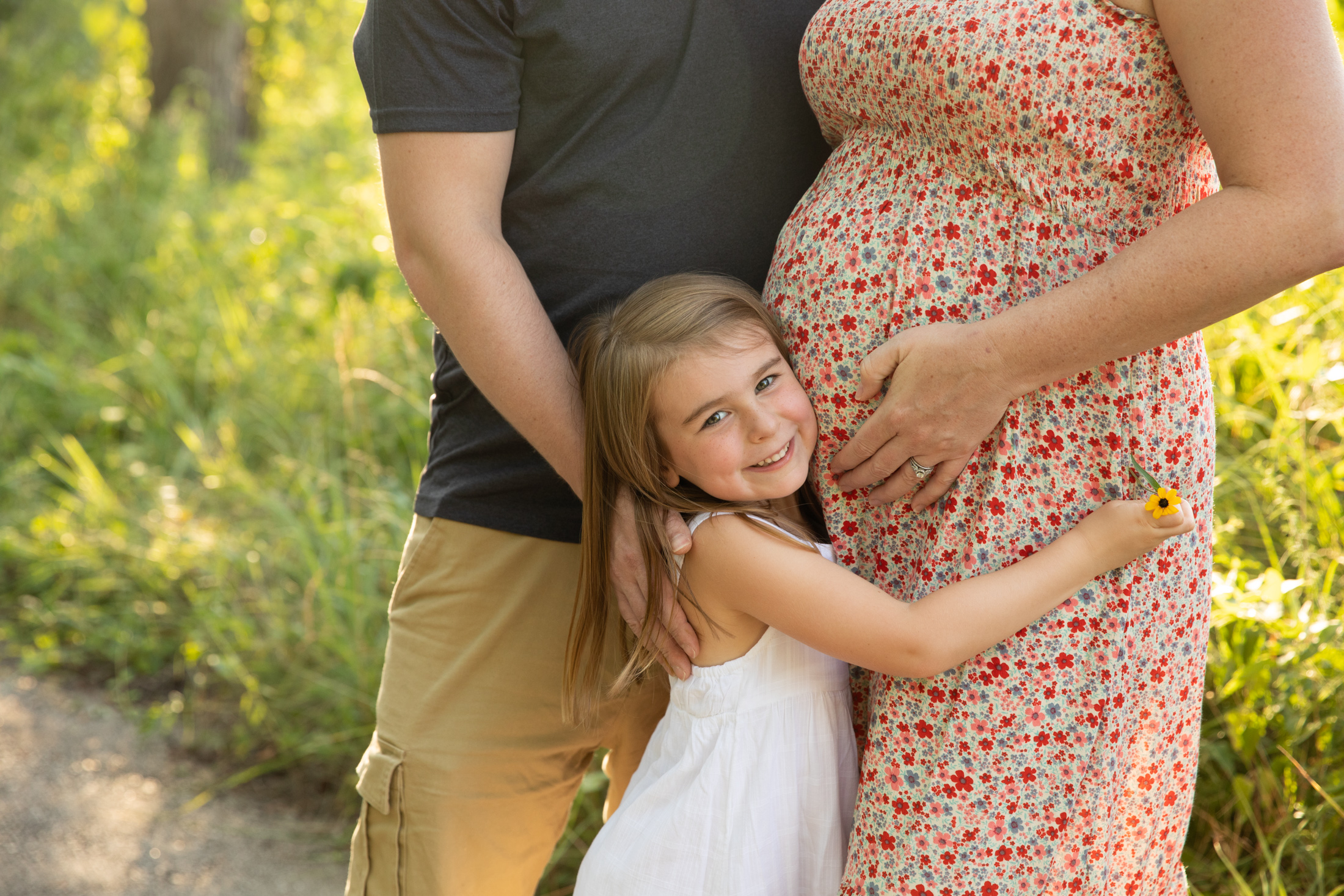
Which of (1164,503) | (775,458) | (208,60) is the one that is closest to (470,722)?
(775,458)

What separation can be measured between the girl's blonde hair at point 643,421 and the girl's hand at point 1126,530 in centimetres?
39

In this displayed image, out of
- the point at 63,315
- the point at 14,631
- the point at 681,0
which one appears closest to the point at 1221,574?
the point at 681,0

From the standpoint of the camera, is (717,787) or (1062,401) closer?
(1062,401)

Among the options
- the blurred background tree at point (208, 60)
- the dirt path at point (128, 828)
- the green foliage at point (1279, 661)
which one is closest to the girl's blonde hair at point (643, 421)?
the green foliage at point (1279, 661)

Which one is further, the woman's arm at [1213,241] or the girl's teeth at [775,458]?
the girl's teeth at [775,458]

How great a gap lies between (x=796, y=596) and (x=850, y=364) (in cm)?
31

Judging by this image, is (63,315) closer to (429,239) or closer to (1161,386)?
(429,239)

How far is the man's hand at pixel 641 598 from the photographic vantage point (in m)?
1.50

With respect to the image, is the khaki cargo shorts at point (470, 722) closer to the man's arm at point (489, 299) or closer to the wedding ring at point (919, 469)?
the man's arm at point (489, 299)

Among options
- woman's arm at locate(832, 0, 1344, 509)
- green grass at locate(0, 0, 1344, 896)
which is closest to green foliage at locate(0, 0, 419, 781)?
green grass at locate(0, 0, 1344, 896)

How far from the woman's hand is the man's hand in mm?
304

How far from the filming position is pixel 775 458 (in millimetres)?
1428

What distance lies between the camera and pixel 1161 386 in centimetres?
126

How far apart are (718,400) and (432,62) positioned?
1.93 ft
